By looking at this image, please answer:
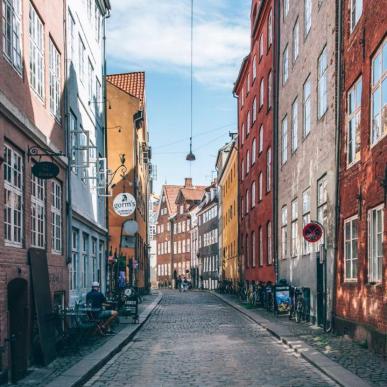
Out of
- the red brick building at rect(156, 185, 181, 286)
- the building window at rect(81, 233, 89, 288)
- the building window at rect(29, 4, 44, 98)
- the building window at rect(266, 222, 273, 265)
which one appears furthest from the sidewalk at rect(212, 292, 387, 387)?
the red brick building at rect(156, 185, 181, 286)

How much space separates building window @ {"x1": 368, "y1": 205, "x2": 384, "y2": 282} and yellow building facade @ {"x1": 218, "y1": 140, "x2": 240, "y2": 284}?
33393mm

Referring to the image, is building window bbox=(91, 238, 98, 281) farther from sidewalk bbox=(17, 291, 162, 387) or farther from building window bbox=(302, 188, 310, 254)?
building window bbox=(302, 188, 310, 254)

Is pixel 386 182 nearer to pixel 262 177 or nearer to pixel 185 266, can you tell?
pixel 262 177

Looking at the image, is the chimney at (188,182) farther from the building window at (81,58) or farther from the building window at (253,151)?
the building window at (81,58)

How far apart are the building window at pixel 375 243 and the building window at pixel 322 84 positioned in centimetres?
570

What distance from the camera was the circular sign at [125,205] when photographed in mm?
26031

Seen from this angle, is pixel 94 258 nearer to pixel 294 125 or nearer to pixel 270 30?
pixel 294 125

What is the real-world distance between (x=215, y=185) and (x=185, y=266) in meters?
19.6

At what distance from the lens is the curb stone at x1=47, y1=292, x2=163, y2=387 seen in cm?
1031

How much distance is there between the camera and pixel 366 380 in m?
10.2

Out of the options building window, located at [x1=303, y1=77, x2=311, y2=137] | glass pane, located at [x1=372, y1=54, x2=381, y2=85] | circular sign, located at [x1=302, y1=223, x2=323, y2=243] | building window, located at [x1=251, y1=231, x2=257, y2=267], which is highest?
building window, located at [x1=303, y1=77, x2=311, y2=137]

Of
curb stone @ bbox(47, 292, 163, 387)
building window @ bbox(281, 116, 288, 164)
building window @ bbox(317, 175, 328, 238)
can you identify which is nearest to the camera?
curb stone @ bbox(47, 292, 163, 387)

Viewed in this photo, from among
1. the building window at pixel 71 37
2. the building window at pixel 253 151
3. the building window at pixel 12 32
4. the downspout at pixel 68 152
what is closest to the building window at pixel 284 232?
the building window at pixel 253 151

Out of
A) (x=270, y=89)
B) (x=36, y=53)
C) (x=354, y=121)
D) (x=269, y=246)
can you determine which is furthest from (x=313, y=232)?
(x=270, y=89)
